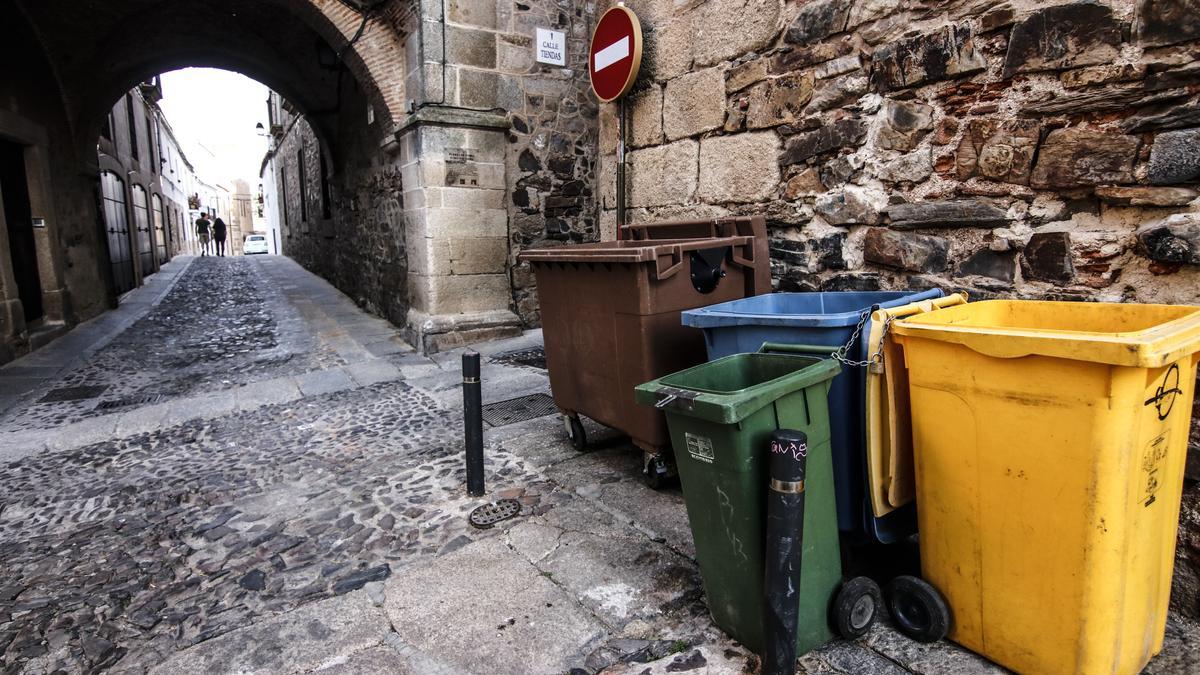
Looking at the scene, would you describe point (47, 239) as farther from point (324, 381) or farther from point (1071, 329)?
point (1071, 329)

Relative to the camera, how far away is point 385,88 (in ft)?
23.5

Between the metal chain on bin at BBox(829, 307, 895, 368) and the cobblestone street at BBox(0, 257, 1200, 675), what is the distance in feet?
2.81

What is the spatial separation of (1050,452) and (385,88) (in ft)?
23.6

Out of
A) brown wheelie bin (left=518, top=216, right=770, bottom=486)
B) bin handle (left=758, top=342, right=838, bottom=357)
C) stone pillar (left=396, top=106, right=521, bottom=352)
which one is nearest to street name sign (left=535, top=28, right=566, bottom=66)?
stone pillar (left=396, top=106, right=521, bottom=352)

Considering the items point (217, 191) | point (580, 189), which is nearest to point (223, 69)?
point (580, 189)

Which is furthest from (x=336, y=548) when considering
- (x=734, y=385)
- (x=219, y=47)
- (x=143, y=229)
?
(x=143, y=229)

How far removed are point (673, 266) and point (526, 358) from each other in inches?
142

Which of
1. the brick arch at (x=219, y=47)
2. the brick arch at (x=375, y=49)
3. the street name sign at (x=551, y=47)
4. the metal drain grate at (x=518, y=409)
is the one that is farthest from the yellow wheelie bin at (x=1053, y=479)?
the brick arch at (x=219, y=47)

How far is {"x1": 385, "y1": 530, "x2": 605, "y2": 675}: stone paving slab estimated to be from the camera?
2.02 metres

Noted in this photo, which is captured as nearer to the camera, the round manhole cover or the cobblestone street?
the cobblestone street

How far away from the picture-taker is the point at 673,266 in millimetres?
2986

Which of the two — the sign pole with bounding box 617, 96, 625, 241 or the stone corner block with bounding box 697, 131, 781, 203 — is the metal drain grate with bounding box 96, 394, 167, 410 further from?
the stone corner block with bounding box 697, 131, 781, 203

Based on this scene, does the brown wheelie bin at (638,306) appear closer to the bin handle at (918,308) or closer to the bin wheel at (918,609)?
the bin handle at (918,308)

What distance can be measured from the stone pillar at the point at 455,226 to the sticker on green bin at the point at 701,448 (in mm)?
Answer: 5248
